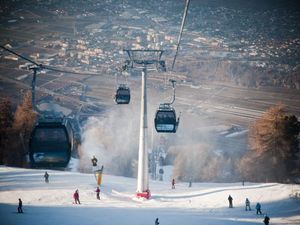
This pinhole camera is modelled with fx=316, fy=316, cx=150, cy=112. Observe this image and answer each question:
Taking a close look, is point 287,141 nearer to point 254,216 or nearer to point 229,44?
point 254,216

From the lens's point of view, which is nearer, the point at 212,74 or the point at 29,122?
the point at 29,122

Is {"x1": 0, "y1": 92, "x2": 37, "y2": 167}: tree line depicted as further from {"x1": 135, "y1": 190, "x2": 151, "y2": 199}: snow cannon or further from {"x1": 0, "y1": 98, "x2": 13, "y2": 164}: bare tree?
{"x1": 135, "y1": 190, "x2": 151, "y2": 199}: snow cannon

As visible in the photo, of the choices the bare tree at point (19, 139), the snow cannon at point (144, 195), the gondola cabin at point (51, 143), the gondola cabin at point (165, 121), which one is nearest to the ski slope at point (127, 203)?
the snow cannon at point (144, 195)

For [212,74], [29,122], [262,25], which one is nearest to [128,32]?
[212,74]

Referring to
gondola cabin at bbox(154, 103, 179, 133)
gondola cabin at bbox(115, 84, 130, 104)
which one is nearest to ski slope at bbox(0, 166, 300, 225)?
gondola cabin at bbox(154, 103, 179, 133)

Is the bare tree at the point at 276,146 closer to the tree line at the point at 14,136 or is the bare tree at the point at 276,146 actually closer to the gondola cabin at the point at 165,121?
the gondola cabin at the point at 165,121
